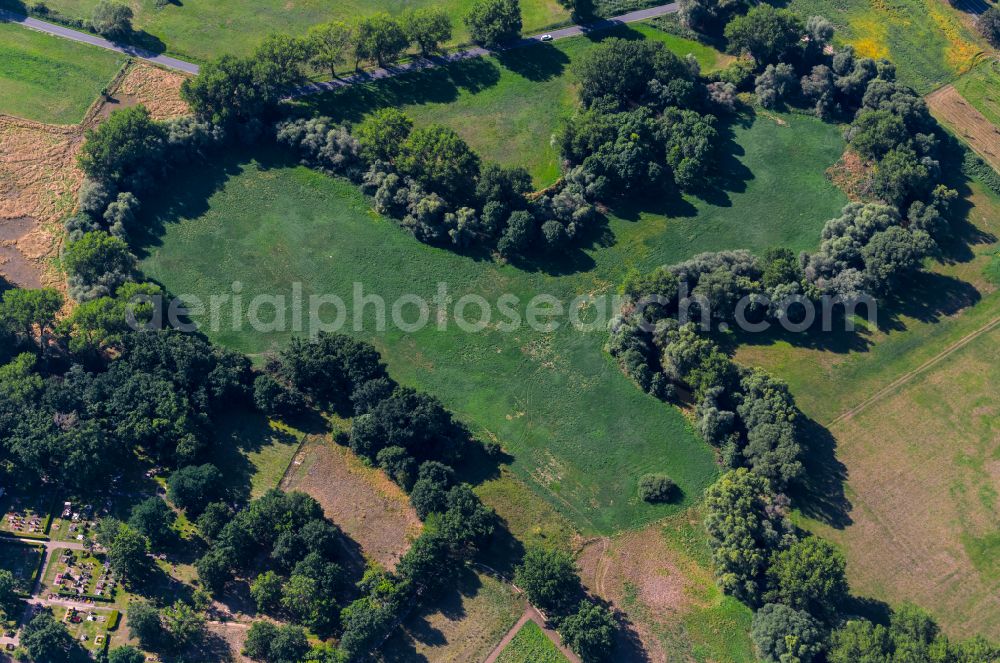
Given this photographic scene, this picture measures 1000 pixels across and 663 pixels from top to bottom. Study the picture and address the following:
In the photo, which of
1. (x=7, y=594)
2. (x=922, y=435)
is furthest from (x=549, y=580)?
(x=7, y=594)

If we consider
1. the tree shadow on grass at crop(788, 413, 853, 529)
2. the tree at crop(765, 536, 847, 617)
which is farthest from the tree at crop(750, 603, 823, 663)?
the tree shadow on grass at crop(788, 413, 853, 529)

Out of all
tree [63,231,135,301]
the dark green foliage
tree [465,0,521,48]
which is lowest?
the dark green foliage

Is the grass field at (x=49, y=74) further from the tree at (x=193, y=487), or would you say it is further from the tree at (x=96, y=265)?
the tree at (x=193, y=487)

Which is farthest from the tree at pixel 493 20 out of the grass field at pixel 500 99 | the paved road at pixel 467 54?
the grass field at pixel 500 99

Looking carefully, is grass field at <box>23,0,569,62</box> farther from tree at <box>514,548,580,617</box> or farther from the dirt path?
the dirt path

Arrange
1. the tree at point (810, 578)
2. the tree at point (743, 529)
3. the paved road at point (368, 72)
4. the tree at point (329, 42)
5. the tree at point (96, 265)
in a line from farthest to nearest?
the paved road at point (368, 72) < the tree at point (329, 42) < the tree at point (96, 265) < the tree at point (743, 529) < the tree at point (810, 578)

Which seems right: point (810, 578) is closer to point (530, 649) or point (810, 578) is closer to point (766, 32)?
point (530, 649)

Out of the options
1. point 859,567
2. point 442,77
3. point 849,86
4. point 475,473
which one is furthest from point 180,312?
point 849,86
